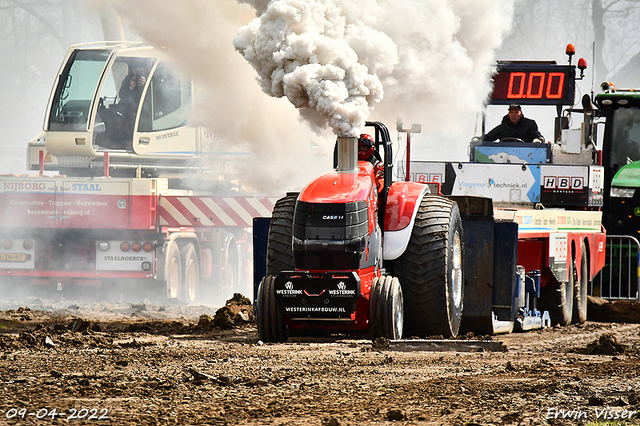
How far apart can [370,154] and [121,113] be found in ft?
26.8

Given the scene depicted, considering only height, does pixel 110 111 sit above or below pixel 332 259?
above

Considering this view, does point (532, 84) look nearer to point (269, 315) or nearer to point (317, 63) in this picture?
point (317, 63)

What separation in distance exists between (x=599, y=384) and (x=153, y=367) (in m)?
2.96

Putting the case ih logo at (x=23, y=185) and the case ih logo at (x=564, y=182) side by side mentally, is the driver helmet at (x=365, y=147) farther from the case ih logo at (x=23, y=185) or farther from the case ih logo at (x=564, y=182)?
the case ih logo at (x=23, y=185)

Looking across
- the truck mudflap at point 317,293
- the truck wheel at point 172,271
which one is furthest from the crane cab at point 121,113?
the truck mudflap at point 317,293

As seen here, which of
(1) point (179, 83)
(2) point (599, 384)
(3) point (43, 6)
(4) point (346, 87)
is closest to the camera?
(2) point (599, 384)

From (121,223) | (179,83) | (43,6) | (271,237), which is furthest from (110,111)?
(43,6)

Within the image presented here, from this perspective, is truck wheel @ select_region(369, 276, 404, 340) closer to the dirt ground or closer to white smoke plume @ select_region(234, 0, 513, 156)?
the dirt ground

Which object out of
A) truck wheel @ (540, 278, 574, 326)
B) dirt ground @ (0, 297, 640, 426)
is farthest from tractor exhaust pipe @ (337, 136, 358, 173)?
truck wheel @ (540, 278, 574, 326)

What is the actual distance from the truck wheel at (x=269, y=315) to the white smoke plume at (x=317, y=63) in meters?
1.50

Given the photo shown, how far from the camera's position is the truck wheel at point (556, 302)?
11.1 m

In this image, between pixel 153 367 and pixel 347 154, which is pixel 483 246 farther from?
pixel 153 367

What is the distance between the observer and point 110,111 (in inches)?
614

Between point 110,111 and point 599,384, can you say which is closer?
point 599,384
